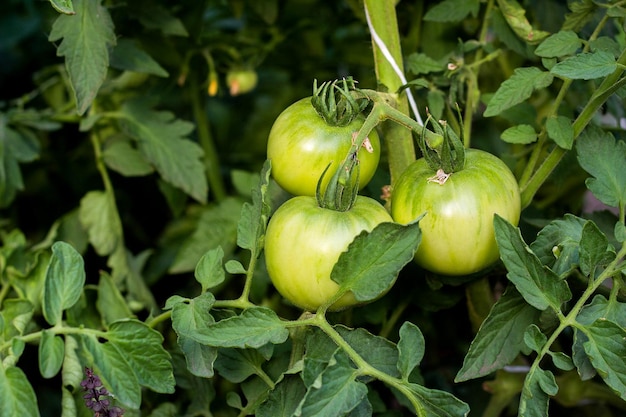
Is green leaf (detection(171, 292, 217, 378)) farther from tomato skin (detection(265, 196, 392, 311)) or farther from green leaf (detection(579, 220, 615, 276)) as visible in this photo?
green leaf (detection(579, 220, 615, 276))

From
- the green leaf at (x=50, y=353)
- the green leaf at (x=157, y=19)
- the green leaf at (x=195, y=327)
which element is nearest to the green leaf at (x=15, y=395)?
the green leaf at (x=50, y=353)

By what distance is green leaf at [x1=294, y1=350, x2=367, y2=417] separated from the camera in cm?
48

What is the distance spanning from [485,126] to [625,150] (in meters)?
0.49

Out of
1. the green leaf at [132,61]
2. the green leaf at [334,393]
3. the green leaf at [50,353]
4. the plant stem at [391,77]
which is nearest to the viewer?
the green leaf at [334,393]

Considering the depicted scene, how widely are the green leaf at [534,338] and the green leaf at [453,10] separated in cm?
37

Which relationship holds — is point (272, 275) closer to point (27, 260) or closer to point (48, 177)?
point (27, 260)

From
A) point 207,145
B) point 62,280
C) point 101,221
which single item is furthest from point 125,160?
point 62,280

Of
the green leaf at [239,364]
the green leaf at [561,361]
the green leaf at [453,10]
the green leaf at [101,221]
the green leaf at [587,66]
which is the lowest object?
the green leaf at [101,221]

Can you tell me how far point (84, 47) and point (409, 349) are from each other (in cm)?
41

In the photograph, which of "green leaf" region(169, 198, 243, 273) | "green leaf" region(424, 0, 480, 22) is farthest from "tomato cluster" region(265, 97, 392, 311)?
"green leaf" region(169, 198, 243, 273)

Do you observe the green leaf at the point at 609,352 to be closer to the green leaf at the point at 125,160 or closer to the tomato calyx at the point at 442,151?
the tomato calyx at the point at 442,151

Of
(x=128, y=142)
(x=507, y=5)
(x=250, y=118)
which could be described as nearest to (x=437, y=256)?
(x=507, y=5)

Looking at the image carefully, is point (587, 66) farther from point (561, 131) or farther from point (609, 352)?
point (609, 352)

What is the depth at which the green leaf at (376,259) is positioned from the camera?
513mm
